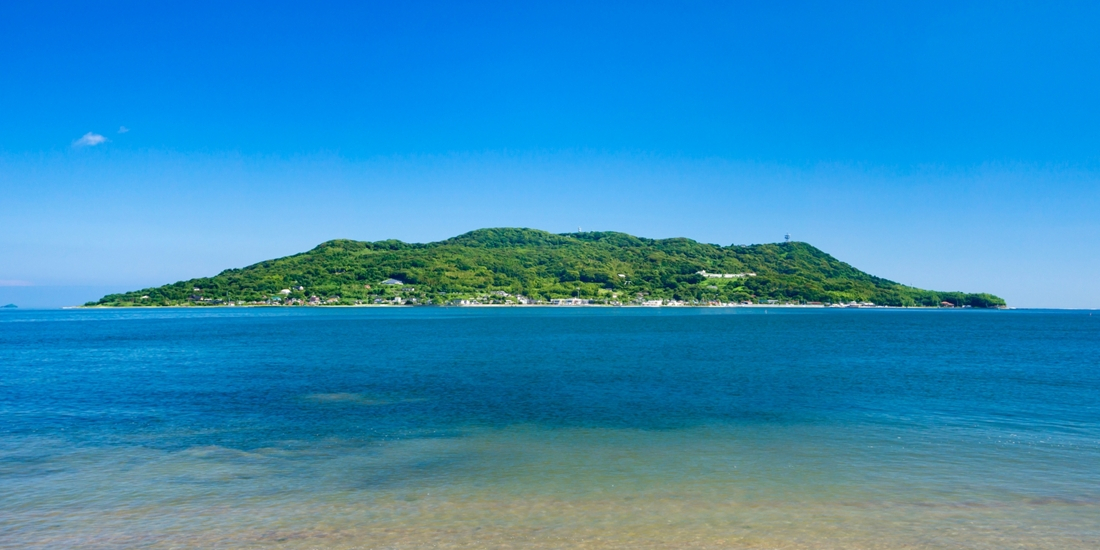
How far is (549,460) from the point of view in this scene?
1811 centimetres

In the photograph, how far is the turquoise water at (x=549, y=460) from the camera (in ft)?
41.0

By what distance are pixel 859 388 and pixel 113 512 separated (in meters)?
32.2

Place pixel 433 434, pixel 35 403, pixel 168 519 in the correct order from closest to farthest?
pixel 168 519
pixel 433 434
pixel 35 403

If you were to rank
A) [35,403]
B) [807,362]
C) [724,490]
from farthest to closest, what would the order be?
1. [807,362]
2. [35,403]
3. [724,490]

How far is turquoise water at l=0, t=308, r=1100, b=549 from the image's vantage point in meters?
12.5

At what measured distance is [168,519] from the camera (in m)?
13.1

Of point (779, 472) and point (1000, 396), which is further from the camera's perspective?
point (1000, 396)

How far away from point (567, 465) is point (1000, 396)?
24267 millimetres

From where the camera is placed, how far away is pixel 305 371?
4156 centimetres

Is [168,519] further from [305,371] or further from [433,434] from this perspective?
[305,371]

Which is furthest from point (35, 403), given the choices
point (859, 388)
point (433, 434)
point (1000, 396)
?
point (1000, 396)

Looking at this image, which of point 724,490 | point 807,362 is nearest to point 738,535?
point 724,490

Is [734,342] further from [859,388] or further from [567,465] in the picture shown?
[567,465]

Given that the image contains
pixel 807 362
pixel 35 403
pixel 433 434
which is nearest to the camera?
pixel 433 434
